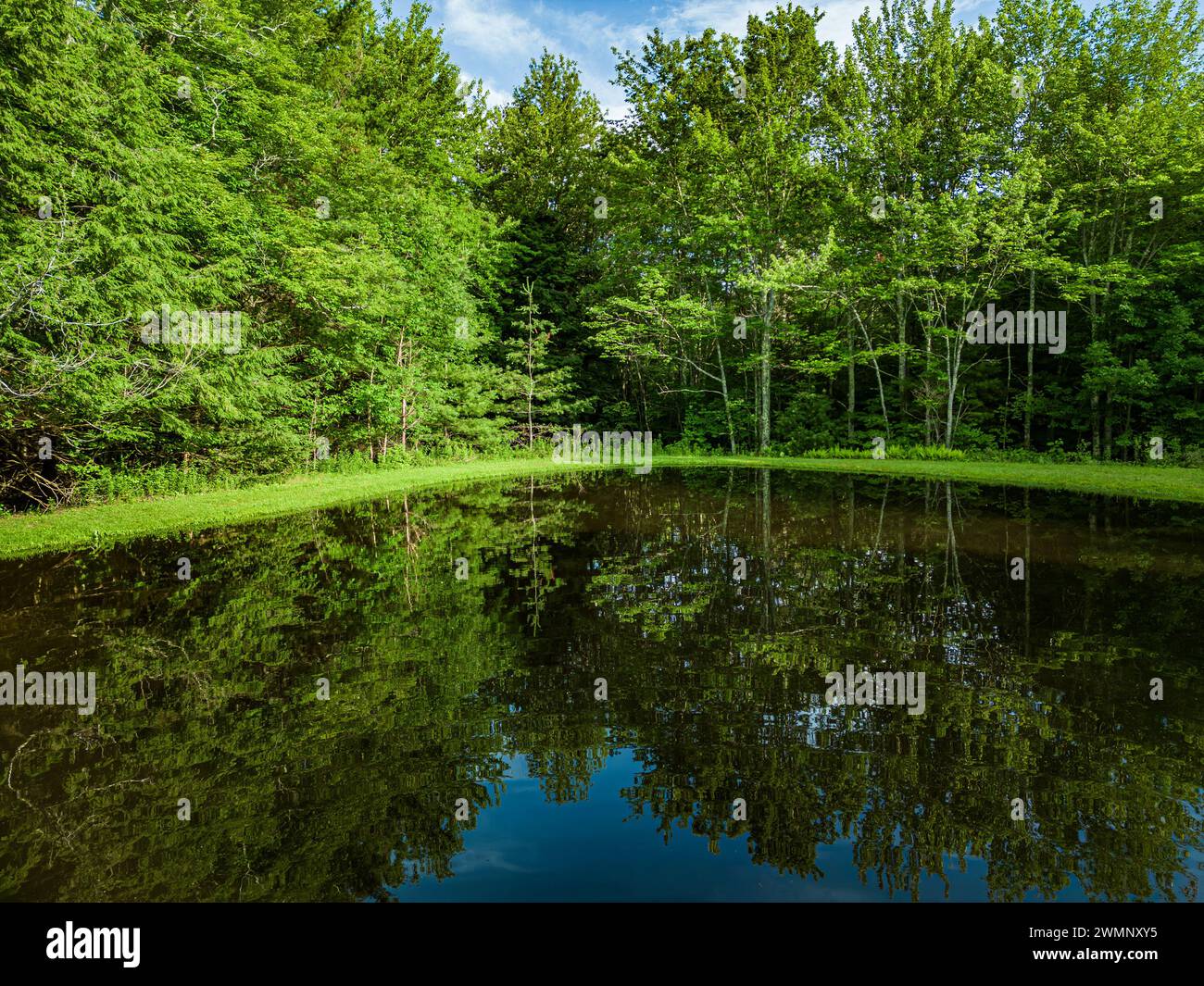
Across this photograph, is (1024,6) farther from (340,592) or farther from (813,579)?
(340,592)

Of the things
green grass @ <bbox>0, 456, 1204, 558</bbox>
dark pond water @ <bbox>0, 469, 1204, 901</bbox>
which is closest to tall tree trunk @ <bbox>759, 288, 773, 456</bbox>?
green grass @ <bbox>0, 456, 1204, 558</bbox>

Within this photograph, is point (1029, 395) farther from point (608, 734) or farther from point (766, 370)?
point (608, 734)

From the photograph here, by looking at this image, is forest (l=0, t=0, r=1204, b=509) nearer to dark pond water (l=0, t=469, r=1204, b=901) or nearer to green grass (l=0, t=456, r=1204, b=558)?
green grass (l=0, t=456, r=1204, b=558)

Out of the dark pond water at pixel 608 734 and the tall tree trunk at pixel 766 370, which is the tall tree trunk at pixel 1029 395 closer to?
the tall tree trunk at pixel 766 370

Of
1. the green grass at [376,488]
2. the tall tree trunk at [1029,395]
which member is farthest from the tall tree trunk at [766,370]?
the tall tree trunk at [1029,395]

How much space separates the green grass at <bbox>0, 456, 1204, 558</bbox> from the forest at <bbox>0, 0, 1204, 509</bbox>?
1.84 m

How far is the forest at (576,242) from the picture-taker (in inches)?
511

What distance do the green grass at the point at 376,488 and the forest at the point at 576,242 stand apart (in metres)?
1.84

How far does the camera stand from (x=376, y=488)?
1838cm

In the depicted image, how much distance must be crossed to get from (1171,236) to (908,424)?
444 inches

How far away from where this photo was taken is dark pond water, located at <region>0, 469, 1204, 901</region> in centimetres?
297

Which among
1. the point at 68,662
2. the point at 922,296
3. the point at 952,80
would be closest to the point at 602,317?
the point at 922,296

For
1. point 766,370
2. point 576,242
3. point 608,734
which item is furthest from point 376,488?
point 576,242
